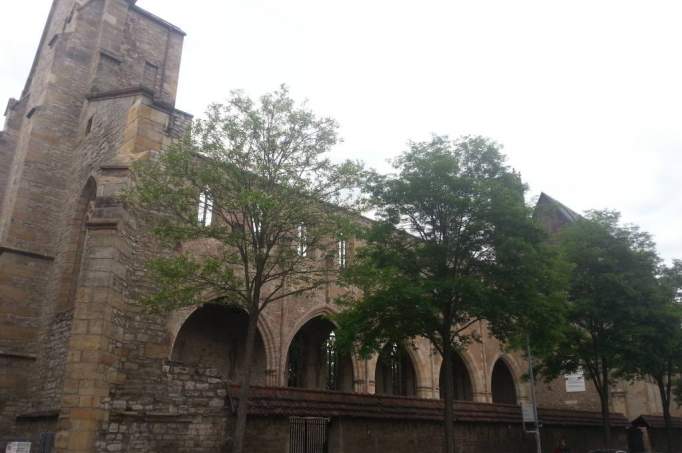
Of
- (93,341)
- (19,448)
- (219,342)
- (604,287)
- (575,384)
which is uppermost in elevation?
(604,287)

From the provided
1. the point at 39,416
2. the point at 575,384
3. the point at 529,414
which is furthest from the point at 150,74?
the point at 575,384

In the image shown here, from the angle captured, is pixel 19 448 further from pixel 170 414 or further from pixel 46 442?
pixel 170 414

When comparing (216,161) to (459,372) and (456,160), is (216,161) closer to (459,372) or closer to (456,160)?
(456,160)

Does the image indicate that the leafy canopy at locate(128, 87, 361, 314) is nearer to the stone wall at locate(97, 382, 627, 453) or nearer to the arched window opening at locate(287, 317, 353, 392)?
the stone wall at locate(97, 382, 627, 453)

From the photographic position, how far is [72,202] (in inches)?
691

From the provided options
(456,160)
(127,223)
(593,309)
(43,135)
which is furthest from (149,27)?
(593,309)

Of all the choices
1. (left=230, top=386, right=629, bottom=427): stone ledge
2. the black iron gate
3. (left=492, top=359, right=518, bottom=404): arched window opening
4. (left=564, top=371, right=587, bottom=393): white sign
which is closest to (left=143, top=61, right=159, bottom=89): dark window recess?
(left=230, top=386, right=629, bottom=427): stone ledge

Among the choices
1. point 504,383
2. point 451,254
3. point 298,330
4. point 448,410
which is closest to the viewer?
point 448,410

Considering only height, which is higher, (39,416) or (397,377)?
(397,377)

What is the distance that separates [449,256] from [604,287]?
24.2 feet

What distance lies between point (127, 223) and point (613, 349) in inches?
617

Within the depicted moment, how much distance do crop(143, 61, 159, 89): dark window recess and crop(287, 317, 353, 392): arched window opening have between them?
38.7 ft

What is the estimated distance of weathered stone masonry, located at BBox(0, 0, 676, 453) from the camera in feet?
40.2

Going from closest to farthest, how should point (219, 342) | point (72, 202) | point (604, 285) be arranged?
point (72, 202), point (604, 285), point (219, 342)
